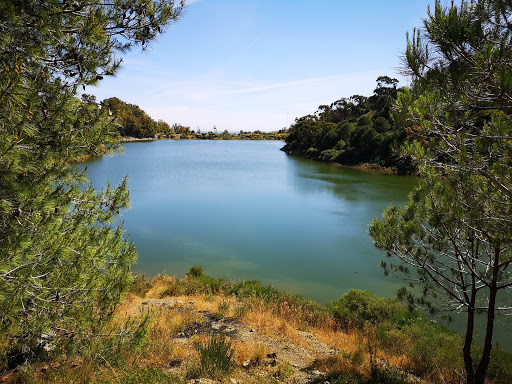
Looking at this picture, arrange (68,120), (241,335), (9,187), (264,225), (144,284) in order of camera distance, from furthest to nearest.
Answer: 1. (264,225)
2. (144,284)
3. (241,335)
4. (68,120)
5. (9,187)

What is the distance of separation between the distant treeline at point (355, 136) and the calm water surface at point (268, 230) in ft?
21.3

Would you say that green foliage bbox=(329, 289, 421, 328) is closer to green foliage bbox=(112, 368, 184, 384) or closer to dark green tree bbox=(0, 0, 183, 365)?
green foliage bbox=(112, 368, 184, 384)

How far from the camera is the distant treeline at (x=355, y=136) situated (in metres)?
39.2

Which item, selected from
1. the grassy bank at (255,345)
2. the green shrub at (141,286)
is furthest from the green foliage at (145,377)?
the green shrub at (141,286)

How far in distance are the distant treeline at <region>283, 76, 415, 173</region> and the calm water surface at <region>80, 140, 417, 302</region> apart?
648cm

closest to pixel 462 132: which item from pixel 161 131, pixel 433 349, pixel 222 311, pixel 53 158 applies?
pixel 433 349

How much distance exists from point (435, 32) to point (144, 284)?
345 inches

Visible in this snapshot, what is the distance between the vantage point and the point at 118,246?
11.3ft

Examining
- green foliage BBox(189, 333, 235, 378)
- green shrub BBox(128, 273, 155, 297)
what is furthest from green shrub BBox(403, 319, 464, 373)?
green shrub BBox(128, 273, 155, 297)

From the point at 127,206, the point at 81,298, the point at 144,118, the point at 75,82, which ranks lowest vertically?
the point at 81,298

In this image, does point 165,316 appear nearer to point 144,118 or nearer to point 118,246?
point 118,246

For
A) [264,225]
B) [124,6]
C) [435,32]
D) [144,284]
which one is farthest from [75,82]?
[264,225]

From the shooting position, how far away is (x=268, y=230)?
1576 cm

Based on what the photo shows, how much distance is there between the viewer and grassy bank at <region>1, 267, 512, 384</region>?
3281 millimetres
